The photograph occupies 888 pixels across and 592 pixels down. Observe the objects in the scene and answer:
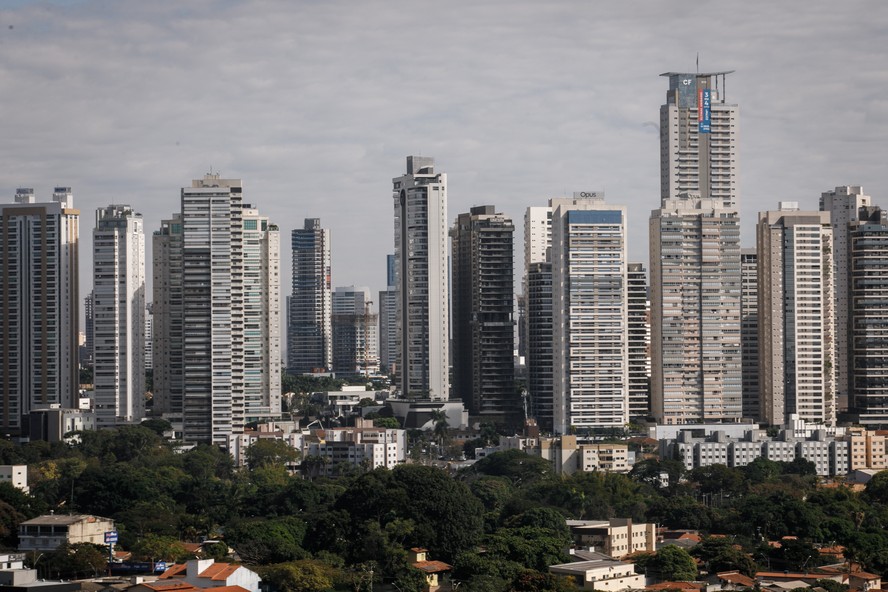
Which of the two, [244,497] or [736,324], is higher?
[736,324]

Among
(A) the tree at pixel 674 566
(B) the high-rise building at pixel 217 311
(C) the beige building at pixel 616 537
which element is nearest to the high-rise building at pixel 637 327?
(B) the high-rise building at pixel 217 311

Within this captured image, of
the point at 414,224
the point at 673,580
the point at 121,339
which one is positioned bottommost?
the point at 673,580

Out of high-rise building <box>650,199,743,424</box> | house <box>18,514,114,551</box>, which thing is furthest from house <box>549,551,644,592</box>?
high-rise building <box>650,199,743,424</box>

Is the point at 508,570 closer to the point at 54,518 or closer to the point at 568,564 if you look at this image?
the point at 568,564

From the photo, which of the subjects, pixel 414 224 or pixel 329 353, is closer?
pixel 414 224

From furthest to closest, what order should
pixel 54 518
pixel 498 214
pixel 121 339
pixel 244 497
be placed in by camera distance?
pixel 498 214 < pixel 121 339 < pixel 244 497 < pixel 54 518

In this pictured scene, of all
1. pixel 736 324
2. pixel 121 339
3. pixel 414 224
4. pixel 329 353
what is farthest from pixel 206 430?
pixel 329 353

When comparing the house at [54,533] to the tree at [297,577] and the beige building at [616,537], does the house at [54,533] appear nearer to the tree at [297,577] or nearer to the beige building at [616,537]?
the tree at [297,577]
